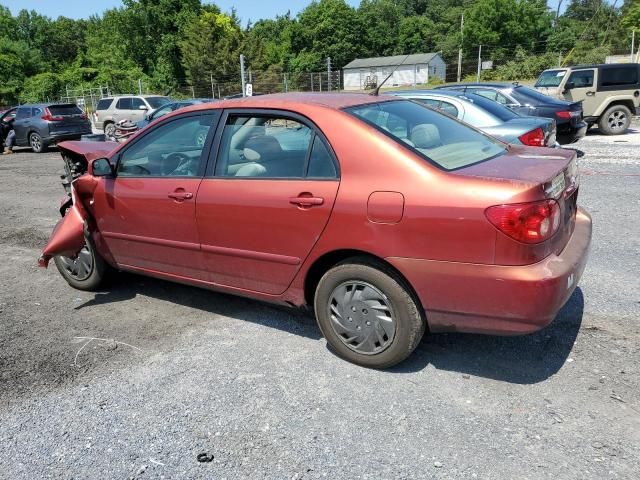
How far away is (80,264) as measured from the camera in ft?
16.0

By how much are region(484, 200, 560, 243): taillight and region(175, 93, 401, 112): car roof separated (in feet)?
Result: 4.10

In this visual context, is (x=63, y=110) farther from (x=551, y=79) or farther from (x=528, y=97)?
(x=551, y=79)

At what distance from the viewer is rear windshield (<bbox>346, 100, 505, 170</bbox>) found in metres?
3.23

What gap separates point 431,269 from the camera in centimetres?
292

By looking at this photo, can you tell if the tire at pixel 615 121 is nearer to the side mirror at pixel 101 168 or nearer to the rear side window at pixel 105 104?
the side mirror at pixel 101 168

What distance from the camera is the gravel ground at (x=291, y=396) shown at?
257 cm

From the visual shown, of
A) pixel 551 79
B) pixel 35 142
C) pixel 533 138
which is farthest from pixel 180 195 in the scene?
pixel 551 79

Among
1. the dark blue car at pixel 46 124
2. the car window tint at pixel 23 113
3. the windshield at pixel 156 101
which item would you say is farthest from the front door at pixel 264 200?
the windshield at pixel 156 101

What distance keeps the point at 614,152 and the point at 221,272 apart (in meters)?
11.0

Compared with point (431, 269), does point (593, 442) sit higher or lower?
lower

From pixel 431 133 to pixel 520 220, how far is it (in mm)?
1067

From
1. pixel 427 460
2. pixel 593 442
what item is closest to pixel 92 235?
pixel 427 460

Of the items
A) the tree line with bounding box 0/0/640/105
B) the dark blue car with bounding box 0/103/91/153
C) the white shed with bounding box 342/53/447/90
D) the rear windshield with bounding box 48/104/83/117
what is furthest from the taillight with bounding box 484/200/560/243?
the white shed with bounding box 342/53/447/90

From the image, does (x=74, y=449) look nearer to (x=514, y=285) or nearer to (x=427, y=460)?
(x=427, y=460)
